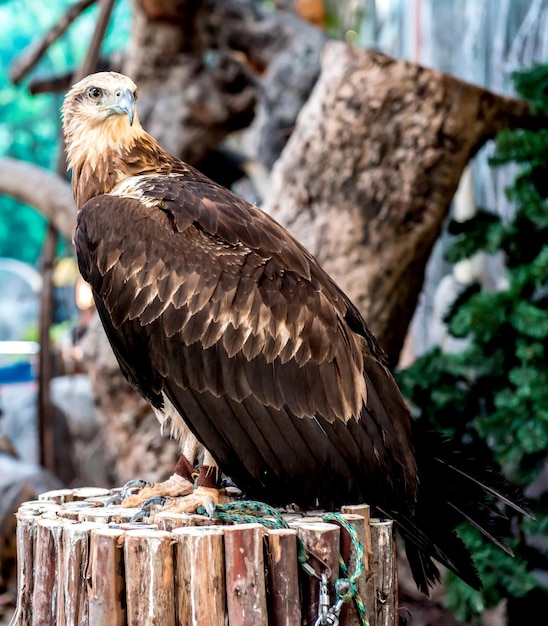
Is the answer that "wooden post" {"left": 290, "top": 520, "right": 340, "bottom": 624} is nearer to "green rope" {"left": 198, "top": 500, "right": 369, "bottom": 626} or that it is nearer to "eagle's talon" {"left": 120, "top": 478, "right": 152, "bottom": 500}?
"green rope" {"left": 198, "top": 500, "right": 369, "bottom": 626}

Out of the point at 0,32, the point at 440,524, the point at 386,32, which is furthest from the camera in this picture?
the point at 0,32

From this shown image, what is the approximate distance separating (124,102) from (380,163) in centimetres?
194

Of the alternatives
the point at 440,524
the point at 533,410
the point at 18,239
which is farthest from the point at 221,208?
the point at 18,239

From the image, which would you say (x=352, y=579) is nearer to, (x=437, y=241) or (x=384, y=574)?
(x=384, y=574)

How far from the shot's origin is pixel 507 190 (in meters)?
4.70

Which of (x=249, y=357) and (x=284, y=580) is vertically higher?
(x=249, y=357)

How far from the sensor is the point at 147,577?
7.44 ft

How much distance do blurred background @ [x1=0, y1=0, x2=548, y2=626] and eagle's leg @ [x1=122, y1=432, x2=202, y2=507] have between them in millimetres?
1963

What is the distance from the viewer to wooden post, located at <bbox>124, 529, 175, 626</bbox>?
2.26 meters

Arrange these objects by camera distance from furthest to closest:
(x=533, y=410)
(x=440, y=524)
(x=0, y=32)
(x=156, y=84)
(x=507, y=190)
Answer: (x=0, y=32) → (x=156, y=84) → (x=507, y=190) → (x=533, y=410) → (x=440, y=524)

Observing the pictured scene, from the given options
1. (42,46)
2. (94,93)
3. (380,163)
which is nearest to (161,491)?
(94,93)

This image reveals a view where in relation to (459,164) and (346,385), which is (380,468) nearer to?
(346,385)

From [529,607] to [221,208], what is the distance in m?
2.90

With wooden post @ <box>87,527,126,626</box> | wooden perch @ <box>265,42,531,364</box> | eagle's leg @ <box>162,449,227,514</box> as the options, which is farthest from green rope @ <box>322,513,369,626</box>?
wooden perch @ <box>265,42,531,364</box>
